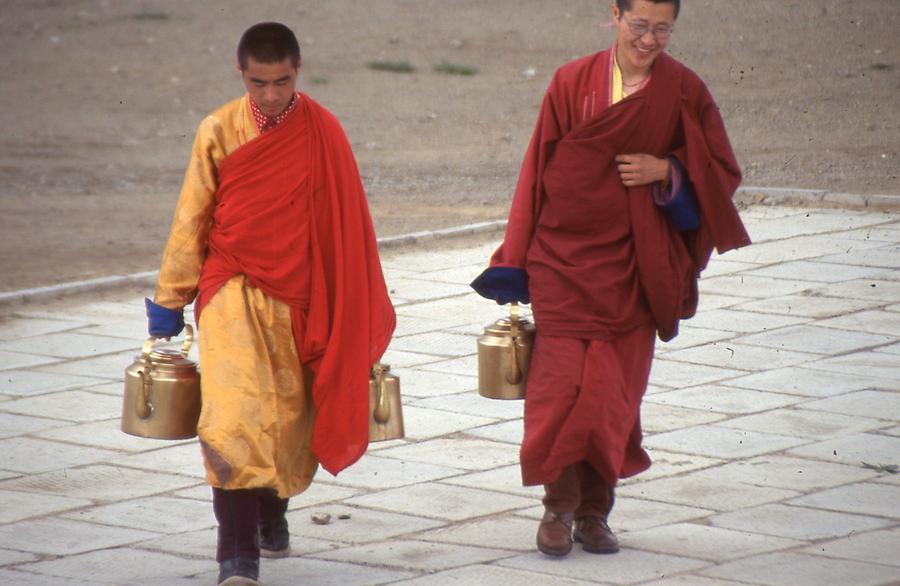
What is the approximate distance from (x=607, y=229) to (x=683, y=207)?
22cm

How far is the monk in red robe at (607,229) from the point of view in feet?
14.3

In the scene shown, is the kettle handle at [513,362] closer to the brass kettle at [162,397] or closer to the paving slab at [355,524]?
the paving slab at [355,524]

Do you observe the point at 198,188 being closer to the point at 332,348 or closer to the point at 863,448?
the point at 332,348

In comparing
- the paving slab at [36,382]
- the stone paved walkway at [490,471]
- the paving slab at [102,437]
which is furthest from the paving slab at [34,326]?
the paving slab at [102,437]

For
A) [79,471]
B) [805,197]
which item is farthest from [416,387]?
[805,197]

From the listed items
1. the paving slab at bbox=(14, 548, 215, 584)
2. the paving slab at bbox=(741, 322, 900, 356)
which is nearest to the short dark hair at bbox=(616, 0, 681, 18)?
the paving slab at bbox=(14, 548, 215, 584)

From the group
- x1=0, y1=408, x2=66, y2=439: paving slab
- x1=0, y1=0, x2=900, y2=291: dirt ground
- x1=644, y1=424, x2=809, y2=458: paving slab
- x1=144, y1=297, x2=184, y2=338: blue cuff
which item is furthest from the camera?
x1=0, y1=0, x2=900, y2=291: dirt ground

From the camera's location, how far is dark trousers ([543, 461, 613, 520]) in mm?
4449

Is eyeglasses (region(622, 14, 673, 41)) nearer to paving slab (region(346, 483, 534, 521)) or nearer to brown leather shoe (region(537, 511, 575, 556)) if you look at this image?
brown leather shoe (region(537, 511, 575, 556))

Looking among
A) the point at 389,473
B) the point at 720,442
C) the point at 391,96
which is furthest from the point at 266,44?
the point at 391,96

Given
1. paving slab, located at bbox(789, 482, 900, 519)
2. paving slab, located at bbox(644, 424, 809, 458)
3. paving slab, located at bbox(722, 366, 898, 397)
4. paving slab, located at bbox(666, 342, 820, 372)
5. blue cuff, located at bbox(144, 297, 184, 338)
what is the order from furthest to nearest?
paving slab, located at bbox(666, 342, 820, 372)
paving slab, located at bbox(722, 366, 898, 397)
paving slab, located at bbox(644, 424, 809, 458)
paving slab, located at bbox(789, 482, 900, 519)
blue cuff, located at bbox(144, 297, 184, 338)

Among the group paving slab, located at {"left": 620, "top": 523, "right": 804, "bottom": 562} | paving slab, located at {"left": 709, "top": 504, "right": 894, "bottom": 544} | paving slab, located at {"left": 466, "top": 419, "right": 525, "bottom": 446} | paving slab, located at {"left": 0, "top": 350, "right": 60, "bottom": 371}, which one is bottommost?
paving slab, located at {"left": 620, "top": 523, "right": 804, "bottom": 562}

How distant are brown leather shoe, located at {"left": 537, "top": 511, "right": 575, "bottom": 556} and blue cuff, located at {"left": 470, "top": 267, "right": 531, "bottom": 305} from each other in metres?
0.61

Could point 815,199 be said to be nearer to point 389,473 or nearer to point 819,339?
point 819,339
